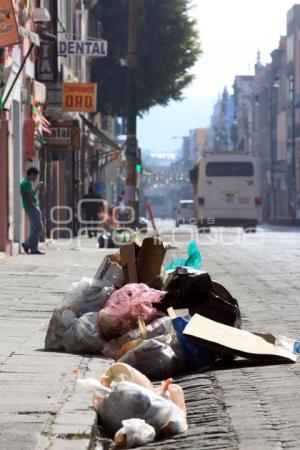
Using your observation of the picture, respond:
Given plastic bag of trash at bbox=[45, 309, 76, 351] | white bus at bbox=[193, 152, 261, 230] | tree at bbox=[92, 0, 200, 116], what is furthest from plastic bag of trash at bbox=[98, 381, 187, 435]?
tree at bbox=[92, 0, 200, 116]

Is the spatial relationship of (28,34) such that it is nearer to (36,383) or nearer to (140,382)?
(36,383)

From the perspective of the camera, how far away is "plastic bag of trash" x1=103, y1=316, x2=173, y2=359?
941 centimetres

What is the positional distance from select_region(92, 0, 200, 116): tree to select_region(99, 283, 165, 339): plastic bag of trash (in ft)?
158

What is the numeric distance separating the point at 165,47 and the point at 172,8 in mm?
1734

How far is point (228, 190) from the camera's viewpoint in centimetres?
5503

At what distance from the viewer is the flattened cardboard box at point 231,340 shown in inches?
350

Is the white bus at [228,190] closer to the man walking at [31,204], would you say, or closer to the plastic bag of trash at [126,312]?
the man walking at [31,204]

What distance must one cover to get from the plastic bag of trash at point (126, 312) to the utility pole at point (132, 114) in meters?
24.5

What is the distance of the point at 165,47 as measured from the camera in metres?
58.6

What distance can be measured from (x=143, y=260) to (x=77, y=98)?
79.4ft

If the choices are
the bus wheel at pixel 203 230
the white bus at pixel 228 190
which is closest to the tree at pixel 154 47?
the white bus at pixel 228 190

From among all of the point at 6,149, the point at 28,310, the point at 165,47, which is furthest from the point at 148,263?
the point at 165,47

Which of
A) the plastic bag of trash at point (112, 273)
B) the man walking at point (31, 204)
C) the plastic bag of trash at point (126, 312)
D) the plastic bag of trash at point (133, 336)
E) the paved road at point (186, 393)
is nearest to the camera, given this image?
the paved road at point (186, 393)

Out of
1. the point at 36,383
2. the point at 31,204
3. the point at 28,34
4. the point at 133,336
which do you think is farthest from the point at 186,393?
the point at 31,204
